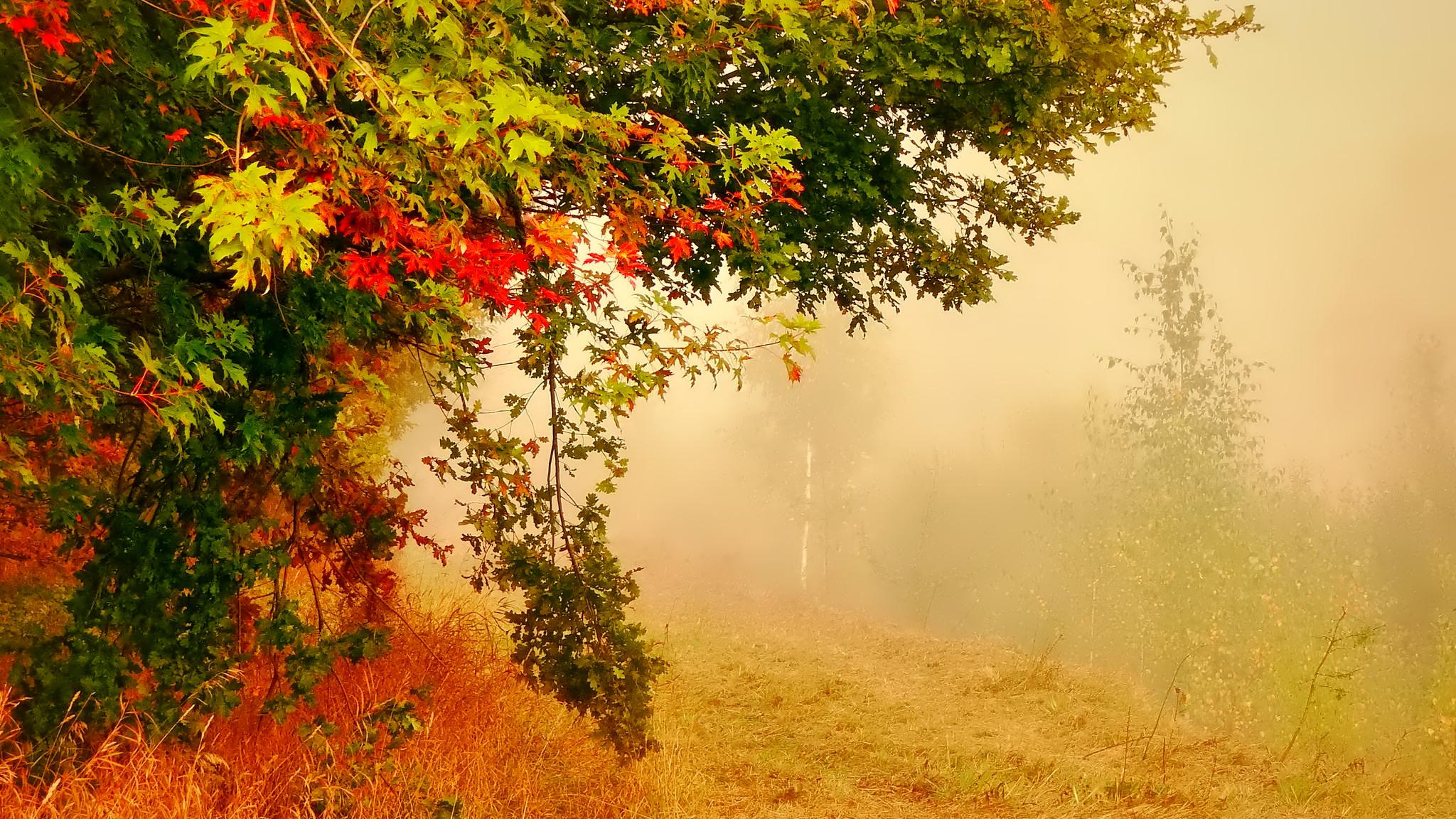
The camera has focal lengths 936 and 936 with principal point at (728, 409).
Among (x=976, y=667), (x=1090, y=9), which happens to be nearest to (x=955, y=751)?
(x=976, y=667)

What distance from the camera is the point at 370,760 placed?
200 inches

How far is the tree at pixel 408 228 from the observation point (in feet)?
12.0

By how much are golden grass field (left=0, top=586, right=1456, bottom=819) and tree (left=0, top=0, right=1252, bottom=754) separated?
0.48 m

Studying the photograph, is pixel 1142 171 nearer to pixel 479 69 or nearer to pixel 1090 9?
pixel 1090 9

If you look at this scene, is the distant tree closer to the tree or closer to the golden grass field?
the golden grass field

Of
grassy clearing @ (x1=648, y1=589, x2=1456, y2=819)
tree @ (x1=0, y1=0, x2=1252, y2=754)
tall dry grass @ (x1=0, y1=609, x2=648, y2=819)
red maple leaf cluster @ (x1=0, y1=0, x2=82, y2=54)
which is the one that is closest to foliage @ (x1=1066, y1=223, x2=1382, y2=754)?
grassy clearing @ (x1=648, y1=589, x2=1456, y2=819)

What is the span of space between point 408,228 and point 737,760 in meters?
5.58

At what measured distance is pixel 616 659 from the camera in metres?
6.02

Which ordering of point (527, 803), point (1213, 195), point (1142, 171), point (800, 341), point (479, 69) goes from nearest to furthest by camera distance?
1. point (479, 69)
2. point (800, 341)
3. point (527, 803)
4. point (1213, 195)
5. point (1142, 171)

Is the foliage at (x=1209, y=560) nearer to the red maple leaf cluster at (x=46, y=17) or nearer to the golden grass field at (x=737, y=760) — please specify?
the golden grass field at (x=737, y=760)

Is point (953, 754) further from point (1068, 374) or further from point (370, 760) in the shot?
point (1068, 374)

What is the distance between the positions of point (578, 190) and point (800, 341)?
1.36 meters

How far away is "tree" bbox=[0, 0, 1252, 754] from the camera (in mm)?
3650

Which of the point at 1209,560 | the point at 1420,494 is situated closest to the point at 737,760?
the point at 1209,560
